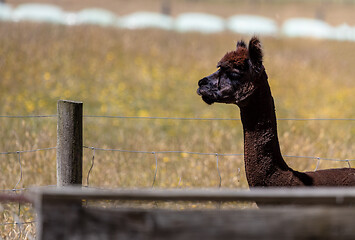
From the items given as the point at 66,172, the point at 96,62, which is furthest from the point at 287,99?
the point at 66,172

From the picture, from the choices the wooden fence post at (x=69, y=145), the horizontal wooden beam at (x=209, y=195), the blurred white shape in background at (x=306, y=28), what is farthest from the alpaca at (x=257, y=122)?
the blurred white shape in background at (x=306, y=28)

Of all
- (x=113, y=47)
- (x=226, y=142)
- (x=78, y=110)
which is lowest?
(x=226, y=142)

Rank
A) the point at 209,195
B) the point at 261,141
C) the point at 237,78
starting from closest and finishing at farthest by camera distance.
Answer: the point at 209,195
the point at 261,141
the point at 237,78

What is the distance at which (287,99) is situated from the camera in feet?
43.8

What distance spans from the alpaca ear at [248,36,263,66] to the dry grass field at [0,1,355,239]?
4.38 ft

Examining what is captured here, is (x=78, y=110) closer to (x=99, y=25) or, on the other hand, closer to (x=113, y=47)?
(x=113, y=47)

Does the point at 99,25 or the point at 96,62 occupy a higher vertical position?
the point at 99,25

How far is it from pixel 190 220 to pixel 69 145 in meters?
1.94

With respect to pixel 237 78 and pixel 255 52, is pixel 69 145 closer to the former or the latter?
pixel 237 78

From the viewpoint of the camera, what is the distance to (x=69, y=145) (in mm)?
3916

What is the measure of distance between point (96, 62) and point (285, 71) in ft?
17.9

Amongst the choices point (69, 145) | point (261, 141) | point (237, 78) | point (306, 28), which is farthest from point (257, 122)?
point (306, 28)

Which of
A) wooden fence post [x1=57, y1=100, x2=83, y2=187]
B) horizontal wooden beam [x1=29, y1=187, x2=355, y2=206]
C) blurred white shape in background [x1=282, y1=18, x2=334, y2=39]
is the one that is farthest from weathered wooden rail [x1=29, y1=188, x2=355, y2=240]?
→ blurred white shape in background [x1=282, y1=18, x2=334, y2=39]

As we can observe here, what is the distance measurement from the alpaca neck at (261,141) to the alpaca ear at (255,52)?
16cm
